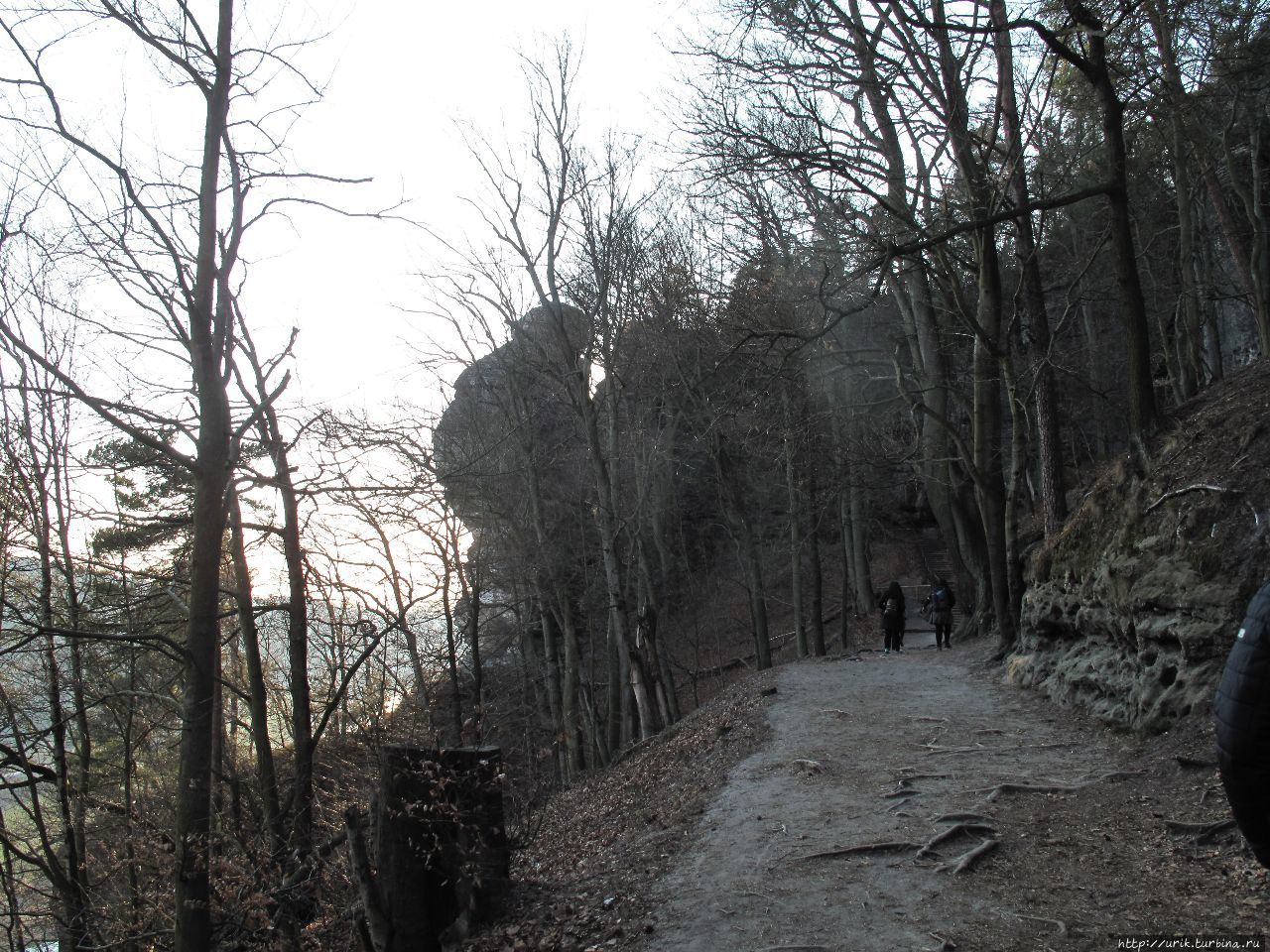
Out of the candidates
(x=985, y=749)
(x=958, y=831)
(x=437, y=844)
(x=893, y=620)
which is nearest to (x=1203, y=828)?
(x=958, y=831)

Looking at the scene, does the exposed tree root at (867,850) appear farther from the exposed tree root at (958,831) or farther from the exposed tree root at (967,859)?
the exposed tree root at (967,859)

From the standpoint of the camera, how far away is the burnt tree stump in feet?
20.9

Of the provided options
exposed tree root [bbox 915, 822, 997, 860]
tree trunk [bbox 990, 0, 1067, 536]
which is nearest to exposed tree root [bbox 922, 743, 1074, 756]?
exposed tree root [bbox 915, 822, 997, 860]

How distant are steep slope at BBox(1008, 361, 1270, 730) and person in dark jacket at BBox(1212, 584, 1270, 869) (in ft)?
15.8

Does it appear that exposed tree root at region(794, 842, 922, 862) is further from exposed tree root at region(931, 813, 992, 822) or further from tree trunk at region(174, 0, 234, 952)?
tree trunk at region(174, 0, 234, 952)

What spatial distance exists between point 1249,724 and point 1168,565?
19.1 ft

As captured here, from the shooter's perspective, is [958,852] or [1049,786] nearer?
[958,852]

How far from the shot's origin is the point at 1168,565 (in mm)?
7855

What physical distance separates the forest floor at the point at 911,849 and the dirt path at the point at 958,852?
17 millimetres

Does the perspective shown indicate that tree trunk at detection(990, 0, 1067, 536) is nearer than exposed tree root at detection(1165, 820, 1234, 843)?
No

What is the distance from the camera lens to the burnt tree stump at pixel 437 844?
6.38 m

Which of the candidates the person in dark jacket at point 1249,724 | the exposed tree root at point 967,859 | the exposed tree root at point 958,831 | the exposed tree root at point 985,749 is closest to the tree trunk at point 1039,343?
the exposed tree root at point 985,749

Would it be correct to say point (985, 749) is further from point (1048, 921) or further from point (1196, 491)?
point (1048, 921)

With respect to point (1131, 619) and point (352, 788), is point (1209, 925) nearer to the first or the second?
point (1131, 619)
